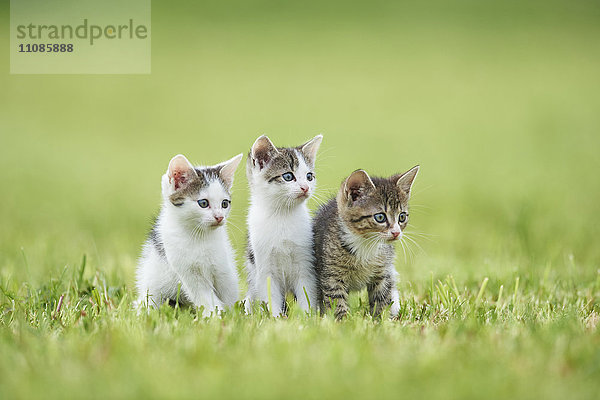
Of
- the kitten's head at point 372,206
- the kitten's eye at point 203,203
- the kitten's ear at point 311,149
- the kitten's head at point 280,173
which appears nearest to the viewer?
the kitten's head at point 372,206

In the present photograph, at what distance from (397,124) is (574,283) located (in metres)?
10.2

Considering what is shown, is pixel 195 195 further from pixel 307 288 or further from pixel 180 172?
pixel 307 288

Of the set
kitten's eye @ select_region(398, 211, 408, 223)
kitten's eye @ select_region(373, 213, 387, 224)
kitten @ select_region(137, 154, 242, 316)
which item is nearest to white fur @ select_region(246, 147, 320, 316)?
kitten @ select_region(137, 154, 242, 316)

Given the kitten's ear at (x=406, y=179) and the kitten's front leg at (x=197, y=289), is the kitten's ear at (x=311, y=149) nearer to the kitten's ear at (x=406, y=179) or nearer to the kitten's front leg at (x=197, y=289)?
the kitten's ear at (x=406, y=179)

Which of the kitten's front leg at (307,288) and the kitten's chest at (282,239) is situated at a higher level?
the kitten's chest at (282,239)

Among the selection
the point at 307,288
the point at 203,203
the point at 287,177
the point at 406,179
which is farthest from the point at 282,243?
the point at 406,179

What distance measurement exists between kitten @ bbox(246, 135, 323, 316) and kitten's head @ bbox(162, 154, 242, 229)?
0.25m

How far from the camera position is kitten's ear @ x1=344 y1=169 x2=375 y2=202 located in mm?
4180

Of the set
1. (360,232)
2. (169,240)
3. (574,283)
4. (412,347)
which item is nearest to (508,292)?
(574,283)

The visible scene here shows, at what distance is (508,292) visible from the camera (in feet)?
16.3

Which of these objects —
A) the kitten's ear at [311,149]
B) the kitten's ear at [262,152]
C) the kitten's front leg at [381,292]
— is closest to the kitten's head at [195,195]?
the kitten's ear at [262,152]

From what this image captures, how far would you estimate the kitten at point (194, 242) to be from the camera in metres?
4.27

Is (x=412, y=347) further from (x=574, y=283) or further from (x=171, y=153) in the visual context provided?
(x=171, y=153)

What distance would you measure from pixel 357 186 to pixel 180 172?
117 cm
